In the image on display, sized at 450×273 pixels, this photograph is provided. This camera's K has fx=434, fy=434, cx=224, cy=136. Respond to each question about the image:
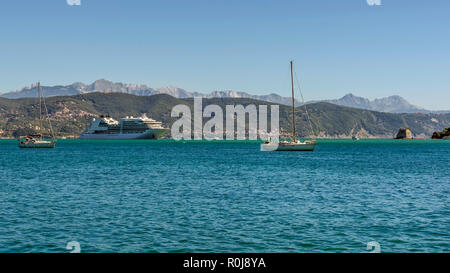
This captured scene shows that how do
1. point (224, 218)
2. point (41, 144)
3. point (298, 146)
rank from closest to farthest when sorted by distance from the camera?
point (224, 218) < point (298, 146) < point (41, 144)

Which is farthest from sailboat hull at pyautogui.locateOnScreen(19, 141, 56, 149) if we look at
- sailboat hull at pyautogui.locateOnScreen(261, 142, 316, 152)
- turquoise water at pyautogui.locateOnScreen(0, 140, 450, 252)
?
turquoise water at pyautogui.locateOnScreen(0, 140, 450, 252)

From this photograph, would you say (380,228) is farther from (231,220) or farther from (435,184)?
(435,184)

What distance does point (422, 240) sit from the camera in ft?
57.0

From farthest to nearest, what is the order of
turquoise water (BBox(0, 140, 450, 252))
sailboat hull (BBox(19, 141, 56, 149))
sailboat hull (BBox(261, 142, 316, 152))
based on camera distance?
1. sailboat hull (BBox(19, 141, 56, 149))
2. sailboat hull (BBox(261, 142, 316, 152))
3. turquoise water (BBox(0, 140, 450, 252))

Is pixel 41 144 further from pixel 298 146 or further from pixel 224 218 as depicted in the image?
pixel 224 218

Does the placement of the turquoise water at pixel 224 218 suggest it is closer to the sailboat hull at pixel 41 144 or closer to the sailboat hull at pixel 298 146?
the sailboat hull at pixel 298 146

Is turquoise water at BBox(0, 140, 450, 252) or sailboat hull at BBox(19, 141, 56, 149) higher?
turquoise water at BBox(0, 140, 450, 252)

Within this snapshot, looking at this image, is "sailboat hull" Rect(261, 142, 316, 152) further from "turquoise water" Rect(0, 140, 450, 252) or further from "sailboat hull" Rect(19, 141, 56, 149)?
"sailboat hull" Rect(19, 141, 56, 149)

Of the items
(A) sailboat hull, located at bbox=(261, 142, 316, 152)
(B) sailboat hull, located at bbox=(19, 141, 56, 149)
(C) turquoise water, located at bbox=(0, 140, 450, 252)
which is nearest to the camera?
(C) turquoise water, located at bbox=(0, 140, 450, 252)

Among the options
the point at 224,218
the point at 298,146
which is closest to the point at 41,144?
the point at 298,146

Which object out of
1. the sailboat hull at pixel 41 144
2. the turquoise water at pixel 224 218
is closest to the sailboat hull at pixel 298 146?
the turquoise water at pixel 224 218

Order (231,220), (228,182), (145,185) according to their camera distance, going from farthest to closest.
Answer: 1. (228,182)
2. (145,185)
3. (231,220)
